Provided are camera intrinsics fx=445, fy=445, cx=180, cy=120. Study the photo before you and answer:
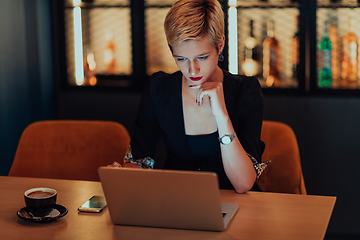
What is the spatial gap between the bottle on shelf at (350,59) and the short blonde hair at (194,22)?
1.30 metres

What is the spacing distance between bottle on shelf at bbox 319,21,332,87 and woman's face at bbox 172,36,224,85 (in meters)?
1.28

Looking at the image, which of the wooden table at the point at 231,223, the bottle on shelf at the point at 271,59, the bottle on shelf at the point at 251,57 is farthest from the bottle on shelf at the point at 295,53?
the wooden table at the point at 231,223

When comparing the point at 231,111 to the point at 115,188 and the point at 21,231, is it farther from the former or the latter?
the point at 21,231

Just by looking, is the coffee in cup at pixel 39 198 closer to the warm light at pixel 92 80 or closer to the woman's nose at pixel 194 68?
the woman's nose at pixel 194 68

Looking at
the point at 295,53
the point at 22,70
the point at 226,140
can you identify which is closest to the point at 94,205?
the point at 226,140

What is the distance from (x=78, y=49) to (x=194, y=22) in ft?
5.15

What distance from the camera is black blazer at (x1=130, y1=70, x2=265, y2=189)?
158cm

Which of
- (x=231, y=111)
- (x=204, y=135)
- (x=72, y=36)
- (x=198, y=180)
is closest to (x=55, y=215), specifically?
(x=198, y=180)

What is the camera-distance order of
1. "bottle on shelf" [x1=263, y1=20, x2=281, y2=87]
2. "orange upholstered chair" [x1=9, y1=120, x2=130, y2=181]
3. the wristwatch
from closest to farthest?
the wristwatch < "orange upholstered chair" [x1=9, y1=120, x2=130, y2=181] < "bottle on shelf" [x1=263, y1=20, x2=281, y2=87]

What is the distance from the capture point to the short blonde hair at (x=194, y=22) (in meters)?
1.44

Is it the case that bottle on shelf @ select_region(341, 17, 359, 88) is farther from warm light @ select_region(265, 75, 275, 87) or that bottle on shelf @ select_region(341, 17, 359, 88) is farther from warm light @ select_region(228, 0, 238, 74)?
warm light @ select_region(228, 0, 238, 74)

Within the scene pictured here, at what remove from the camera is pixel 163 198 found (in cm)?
104

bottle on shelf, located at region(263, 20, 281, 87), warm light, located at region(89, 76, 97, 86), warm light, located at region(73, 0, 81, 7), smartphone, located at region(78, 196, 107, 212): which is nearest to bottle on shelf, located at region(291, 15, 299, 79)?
bottle on shelf, located at region(263, 20, 281, 87)

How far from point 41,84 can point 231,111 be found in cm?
149
